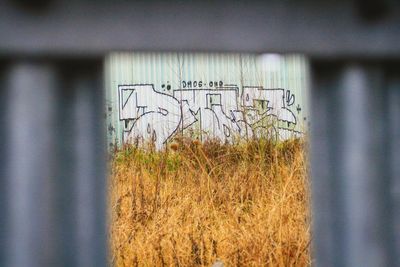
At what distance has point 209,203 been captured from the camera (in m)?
5.72

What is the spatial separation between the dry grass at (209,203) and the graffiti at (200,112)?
0.12 meters

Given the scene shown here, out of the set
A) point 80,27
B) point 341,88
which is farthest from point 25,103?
point 341,88

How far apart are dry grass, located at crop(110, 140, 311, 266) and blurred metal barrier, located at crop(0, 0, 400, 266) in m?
4.36

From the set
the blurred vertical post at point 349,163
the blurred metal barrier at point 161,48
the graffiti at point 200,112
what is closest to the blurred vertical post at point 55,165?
the blurred metal barrier at point 161,48

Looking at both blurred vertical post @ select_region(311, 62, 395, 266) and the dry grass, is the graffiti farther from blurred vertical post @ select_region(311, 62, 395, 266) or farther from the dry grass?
blurred vertical post @ select_region(311, 62, 395, 266)

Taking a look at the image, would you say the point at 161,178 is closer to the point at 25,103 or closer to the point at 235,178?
the point at 235,178

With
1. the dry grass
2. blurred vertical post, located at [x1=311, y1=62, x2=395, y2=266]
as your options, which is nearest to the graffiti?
the dry grass

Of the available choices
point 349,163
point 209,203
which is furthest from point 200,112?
point 349,163

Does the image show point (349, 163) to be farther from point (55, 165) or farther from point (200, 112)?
point (200, 112)

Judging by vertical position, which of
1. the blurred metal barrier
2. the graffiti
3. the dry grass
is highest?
the graffiti

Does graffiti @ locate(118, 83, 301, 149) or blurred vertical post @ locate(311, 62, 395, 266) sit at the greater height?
graffiti @ locate(118, 83, 301, 149)

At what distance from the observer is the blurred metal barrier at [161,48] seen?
830 mm

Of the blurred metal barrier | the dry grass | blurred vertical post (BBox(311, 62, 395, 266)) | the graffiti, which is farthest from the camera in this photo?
the graffiti

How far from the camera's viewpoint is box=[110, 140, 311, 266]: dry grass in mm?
5367
